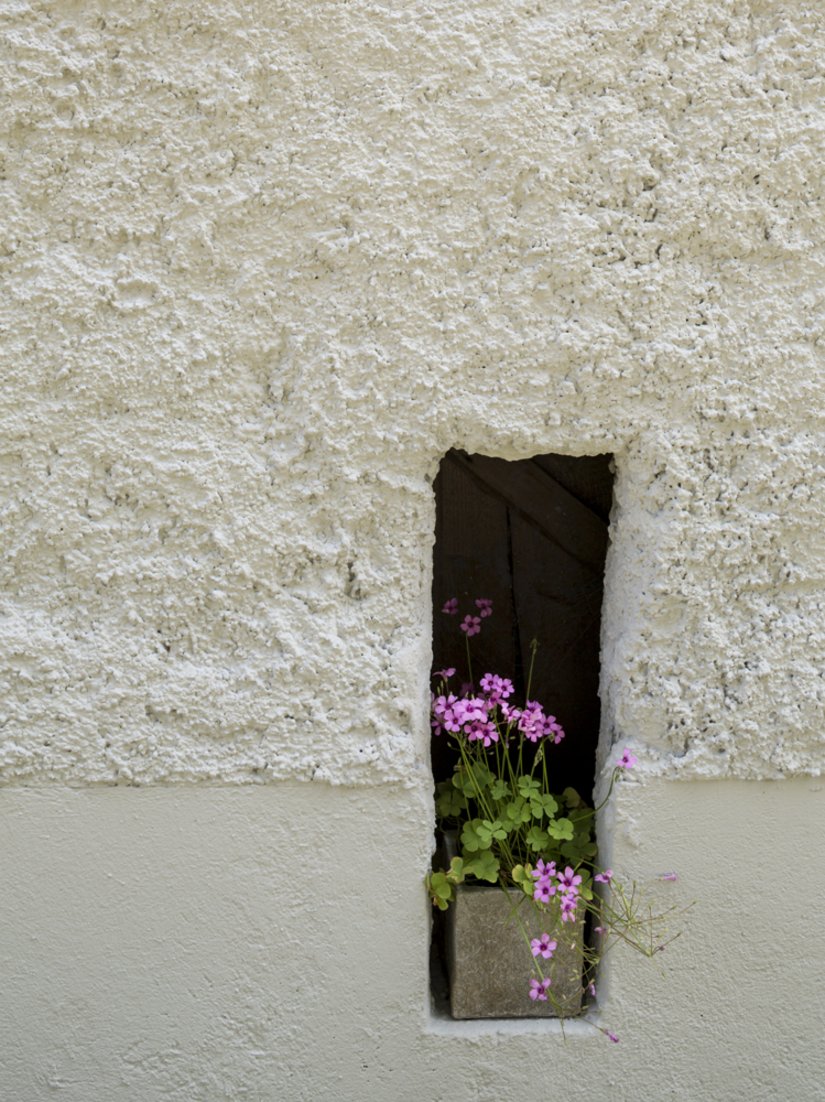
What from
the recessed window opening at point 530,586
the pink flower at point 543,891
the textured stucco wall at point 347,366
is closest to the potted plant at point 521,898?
the pink flower at point 543,891

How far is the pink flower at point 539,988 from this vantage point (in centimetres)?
194

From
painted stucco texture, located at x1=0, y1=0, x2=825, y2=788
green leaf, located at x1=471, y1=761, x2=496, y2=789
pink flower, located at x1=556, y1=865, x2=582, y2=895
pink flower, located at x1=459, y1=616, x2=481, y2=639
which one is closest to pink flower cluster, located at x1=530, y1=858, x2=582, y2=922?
pink flower, located at x1=556, y1=865, x2=582, y2=895

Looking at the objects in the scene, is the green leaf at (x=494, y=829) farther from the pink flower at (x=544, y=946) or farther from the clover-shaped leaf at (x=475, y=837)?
the pink flower at (x=544, y=946)

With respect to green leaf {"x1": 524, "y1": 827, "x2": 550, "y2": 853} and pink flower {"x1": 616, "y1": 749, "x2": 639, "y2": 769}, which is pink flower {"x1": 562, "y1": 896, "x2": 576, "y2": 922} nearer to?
green leaf {"x1": 524, "y1": 827, "x2": 550, "y2": 853}

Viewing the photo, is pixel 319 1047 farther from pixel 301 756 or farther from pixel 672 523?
pixel 672 523

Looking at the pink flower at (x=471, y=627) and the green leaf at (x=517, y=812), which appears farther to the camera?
the pink flower at (x=471, y=627)

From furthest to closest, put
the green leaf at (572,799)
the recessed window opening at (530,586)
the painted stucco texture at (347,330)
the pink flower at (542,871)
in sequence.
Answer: the recessed window opening at (530,586), the green leaf at (572,799), the pink flower at (542,871), the painted stucco texture at (347,330)

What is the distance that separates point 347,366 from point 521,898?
1.10 metres

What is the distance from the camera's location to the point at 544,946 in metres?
1.96

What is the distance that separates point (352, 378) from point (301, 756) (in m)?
0.73

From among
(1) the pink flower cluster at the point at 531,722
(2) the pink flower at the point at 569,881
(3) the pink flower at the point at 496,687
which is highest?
(3) the pink flower at the point at 496,687

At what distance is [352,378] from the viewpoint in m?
1.89

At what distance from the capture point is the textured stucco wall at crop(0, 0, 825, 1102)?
72.7 inches

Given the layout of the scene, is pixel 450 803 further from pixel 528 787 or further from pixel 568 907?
pixel 568 907
